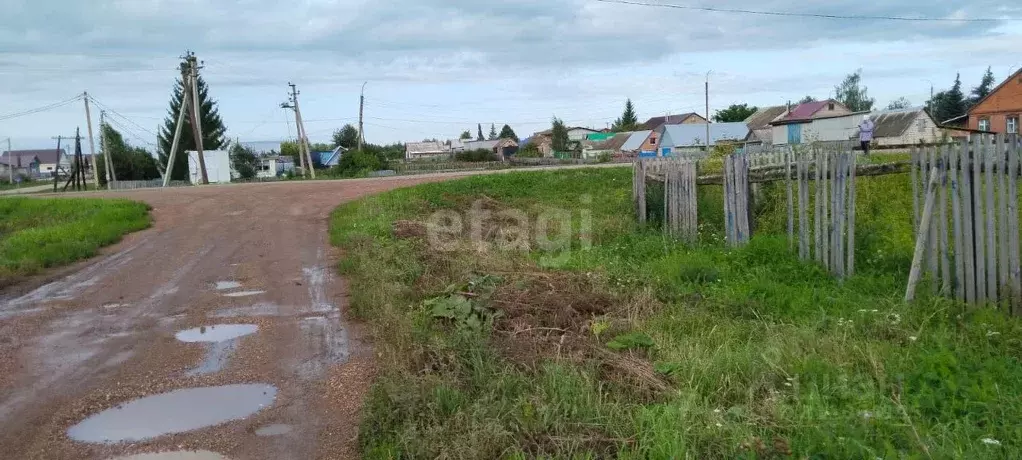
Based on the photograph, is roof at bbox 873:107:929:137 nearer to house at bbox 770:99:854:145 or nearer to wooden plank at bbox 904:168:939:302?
house at bbox 770:99:854:145

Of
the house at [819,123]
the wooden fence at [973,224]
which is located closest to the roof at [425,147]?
the house at [819,123]

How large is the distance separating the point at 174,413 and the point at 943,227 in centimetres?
621

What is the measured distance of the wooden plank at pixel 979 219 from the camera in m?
6.23

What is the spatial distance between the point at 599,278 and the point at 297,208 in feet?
35.9

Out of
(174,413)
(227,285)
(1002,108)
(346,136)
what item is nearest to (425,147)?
Result: (346,136)

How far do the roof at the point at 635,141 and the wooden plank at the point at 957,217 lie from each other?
6465 cm

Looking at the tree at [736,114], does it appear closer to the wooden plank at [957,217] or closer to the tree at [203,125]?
the tree at [203,125]

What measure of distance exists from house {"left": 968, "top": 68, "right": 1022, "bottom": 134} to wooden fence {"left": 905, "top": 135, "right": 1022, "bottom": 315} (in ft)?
142

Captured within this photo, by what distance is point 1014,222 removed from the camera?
19.9 ft

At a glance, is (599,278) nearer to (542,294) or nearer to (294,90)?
(542,294)

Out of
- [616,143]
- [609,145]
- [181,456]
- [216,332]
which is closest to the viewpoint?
[181,456]

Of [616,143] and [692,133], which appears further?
[616,143]

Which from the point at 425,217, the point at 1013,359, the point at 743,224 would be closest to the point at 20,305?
the point at 425,217

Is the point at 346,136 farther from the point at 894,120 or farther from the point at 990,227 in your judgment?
the point at 990,227
